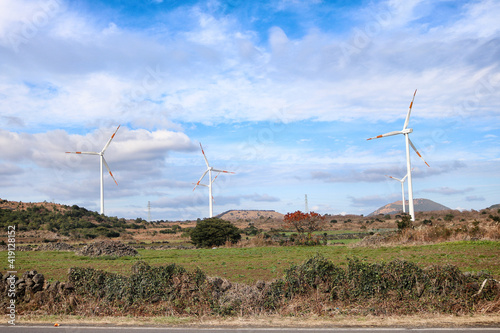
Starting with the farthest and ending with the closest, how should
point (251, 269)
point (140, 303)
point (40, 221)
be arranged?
point (40, 221), point (251, 269), point (140, 303)

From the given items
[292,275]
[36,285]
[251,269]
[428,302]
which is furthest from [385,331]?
[251,269]

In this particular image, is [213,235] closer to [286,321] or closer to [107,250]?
[107,250]

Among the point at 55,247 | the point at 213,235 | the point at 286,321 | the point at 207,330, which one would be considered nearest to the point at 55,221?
the point at 55,247

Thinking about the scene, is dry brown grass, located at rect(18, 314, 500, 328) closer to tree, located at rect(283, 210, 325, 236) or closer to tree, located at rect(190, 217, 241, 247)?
tree, located at rect(190, 217, 241, 247)

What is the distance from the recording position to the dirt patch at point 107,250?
141 feet

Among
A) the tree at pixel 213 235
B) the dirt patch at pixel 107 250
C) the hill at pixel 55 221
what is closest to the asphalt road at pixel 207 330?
the dirt patch at pixel 107 250

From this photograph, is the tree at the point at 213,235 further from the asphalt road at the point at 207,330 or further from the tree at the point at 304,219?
the asphalt road at the point at 207,330

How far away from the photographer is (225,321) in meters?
11.5

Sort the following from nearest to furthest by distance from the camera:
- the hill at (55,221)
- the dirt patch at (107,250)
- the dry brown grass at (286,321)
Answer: the dry brown grass at (286,321) < the dirt patch at (107,250) < the hill at (55,221)

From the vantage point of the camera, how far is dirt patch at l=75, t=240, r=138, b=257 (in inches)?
1695

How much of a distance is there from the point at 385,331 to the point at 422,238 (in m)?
37.0

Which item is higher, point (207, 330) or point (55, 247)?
point (207, 330)

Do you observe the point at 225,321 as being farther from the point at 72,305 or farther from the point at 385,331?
the point at 72,305

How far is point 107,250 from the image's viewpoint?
43.7 meters
